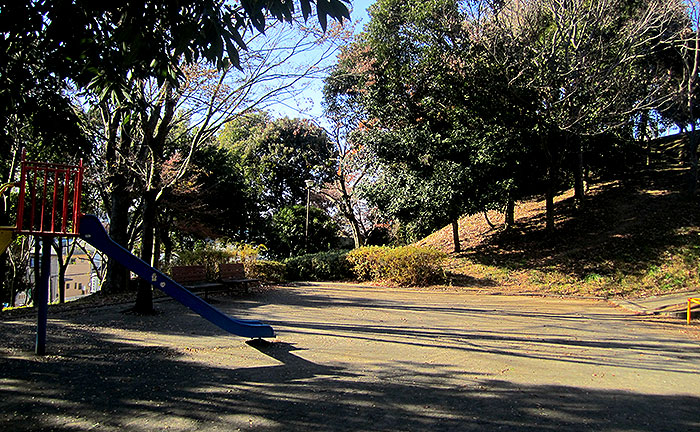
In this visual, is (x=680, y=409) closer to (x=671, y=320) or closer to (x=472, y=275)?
(x=671, y=320)

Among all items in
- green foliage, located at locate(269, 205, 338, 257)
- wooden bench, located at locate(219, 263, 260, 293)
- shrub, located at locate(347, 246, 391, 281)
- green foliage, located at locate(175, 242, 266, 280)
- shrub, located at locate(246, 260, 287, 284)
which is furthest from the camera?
green foliage, located at locate(269, 205, 338, 257)

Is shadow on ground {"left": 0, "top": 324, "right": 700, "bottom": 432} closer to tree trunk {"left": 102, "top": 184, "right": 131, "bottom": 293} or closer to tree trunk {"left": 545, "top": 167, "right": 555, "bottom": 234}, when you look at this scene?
tree trunk {"left": 102, "top": 184, "right": 131, "bottom": 293}

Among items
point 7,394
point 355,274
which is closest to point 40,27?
point 7,394

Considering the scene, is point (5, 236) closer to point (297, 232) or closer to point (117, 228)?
point (117, 228)

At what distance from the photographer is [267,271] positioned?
52.8 ft

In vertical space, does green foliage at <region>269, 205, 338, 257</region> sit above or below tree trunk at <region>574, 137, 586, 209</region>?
below

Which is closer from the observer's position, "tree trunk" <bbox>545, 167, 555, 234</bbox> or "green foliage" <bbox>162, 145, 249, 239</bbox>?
"tree trunk" <bbox>545, 167, 555, 234</bbox>

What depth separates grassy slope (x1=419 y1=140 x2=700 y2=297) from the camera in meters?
14.1

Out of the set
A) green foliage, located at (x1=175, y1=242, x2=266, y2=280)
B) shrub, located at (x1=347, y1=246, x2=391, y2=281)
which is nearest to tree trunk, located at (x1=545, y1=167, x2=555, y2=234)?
shrub, located at (x1=347, y1=246, x2=391, y2=281)

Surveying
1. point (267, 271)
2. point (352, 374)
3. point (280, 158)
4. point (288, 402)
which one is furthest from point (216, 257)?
point (280, 158)

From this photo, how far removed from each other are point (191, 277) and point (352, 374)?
738 cm

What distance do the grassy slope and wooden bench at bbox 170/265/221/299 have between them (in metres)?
8.32

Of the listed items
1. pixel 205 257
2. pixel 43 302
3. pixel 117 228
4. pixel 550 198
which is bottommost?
pixel 43 302

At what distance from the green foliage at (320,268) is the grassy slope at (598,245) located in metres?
4.07
